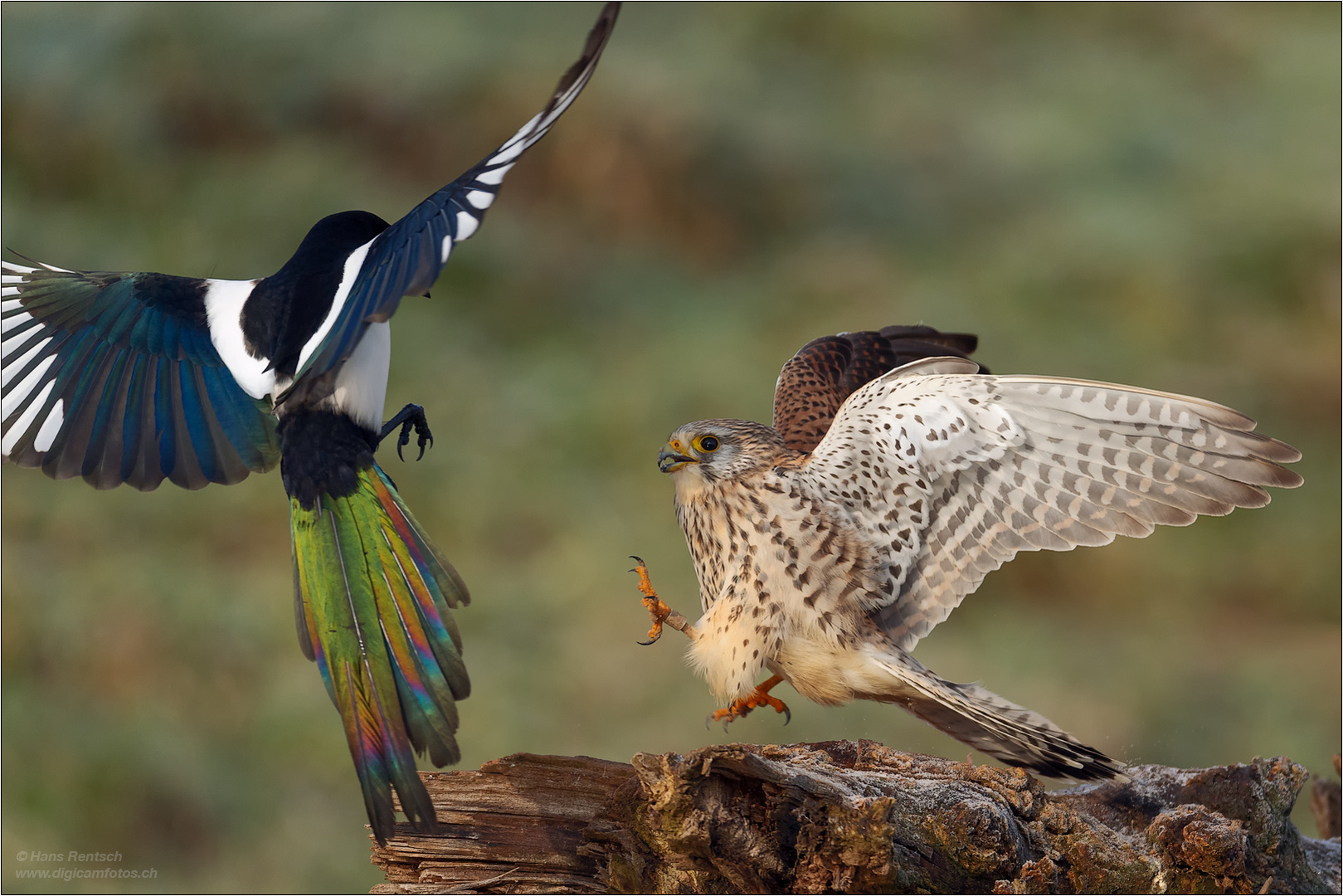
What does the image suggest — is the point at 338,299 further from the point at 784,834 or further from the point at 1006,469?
the point at 1006,469

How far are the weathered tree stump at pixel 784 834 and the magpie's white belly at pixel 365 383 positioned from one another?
3.65 ft

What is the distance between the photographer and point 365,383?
3.14m

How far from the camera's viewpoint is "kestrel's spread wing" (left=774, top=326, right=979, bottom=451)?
166 inches

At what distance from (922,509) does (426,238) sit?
1881 mm

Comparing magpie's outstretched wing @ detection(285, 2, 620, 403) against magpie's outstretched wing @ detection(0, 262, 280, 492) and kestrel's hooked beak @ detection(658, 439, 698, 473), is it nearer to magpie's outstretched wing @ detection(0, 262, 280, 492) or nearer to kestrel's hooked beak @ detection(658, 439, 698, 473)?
magpie's outstretched wing @ detection(0, 262, 280, 492)

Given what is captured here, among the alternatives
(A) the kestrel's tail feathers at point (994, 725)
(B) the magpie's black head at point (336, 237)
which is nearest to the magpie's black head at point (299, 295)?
(B) the magpie's black head at point (336, 237)

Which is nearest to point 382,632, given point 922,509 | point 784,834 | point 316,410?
point 316,410

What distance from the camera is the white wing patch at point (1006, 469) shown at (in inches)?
132

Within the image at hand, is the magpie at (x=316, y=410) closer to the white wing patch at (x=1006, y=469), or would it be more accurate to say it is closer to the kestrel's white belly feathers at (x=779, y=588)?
the kestrel's white belly feathers at (x=779, y=588)

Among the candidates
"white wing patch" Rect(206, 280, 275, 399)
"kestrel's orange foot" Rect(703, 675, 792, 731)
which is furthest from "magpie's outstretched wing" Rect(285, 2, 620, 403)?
"kestrel's orange foot" Rect(703, 675, 792, 731)

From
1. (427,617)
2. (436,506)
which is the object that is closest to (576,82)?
(427,617)

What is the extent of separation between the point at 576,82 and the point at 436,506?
6.71 m

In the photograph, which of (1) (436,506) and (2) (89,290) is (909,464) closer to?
(2) (89,290)

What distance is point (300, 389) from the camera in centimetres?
303
